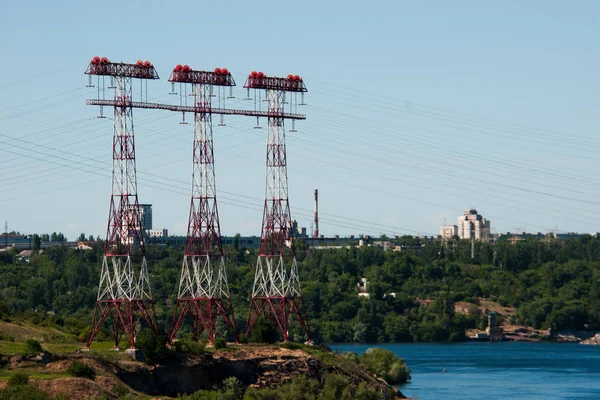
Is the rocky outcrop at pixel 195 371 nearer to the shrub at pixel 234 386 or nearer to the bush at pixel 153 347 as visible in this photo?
the bush at pixel 153 347

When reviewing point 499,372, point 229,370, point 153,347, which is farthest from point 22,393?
point 499,372

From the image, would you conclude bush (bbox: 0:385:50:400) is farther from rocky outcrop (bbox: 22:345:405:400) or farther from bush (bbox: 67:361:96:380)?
bush (bbox: 67:361:96:380)

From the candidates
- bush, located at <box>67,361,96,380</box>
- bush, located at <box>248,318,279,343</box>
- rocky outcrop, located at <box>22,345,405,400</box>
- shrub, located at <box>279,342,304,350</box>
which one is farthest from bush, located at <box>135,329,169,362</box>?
bush, located at <box>248,318,279,343</box>

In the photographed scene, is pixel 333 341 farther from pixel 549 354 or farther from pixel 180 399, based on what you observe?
pixel 180 399

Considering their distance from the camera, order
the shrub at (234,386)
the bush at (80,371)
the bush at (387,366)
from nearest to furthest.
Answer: the bush at (80,371)
the shrub at (234,386)
the bush at (387,366)

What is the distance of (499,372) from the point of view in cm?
14662

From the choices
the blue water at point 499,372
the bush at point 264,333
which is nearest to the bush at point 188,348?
the bush at point 264,333

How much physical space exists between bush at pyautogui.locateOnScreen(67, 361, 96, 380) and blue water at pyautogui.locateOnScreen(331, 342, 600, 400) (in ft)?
146

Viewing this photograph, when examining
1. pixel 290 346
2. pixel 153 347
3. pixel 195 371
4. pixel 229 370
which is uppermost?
pixel 153 347

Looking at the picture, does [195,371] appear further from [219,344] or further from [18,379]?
[18,379]

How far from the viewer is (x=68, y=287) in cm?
19462

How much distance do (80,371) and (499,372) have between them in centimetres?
7971

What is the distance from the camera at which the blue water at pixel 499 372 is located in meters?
120

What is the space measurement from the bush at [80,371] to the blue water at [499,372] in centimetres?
4455
